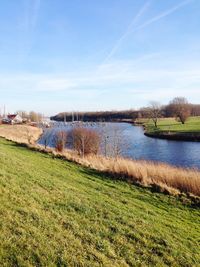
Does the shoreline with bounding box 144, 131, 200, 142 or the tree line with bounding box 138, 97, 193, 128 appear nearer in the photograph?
the shoreline with bounding box 144, 131, 200, 142

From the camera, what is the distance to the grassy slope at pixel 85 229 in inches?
219

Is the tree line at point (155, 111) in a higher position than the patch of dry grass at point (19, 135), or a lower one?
higher

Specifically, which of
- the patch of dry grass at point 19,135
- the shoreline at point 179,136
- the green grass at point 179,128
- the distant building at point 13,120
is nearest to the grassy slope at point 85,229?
the patch of dry grass at point 19,135

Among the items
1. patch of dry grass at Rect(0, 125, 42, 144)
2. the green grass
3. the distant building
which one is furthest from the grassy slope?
the distant building

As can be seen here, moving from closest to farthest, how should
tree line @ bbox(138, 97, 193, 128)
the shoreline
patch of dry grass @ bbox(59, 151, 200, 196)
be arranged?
1. patch of dry grass @ bbox(59, 151, 200, 196)
2. the shoreline
3. tree line @ bbox(138, 97, 193, 128)

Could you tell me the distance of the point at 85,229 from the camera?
22.8ft

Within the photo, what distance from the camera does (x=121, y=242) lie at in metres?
6.69

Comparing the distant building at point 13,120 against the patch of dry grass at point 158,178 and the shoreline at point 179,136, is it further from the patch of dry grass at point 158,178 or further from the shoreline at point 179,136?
the patch of dry grass at point 158,178

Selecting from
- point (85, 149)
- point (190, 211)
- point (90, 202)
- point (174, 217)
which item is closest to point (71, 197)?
point (90, 202)

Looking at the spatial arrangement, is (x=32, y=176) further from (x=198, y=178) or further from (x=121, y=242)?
(x=198, y=178)

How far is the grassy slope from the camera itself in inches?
219

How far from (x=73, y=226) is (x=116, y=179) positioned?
346 inches

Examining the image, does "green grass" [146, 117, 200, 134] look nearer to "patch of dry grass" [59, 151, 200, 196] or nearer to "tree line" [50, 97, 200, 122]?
"tree line" [50, 97, 200, 122]

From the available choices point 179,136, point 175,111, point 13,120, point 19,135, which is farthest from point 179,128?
point 13,120
